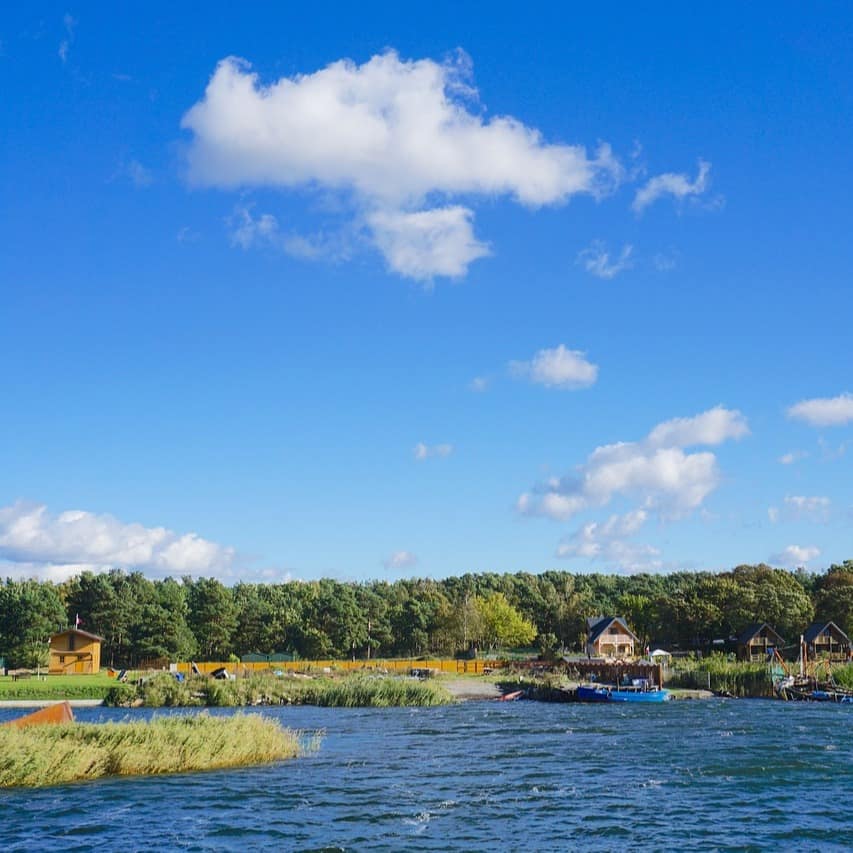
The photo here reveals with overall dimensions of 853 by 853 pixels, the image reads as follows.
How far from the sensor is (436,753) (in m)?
51.7

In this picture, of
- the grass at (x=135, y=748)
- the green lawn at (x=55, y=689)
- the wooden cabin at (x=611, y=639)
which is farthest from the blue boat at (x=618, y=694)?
the grass at (x=135, y=748)

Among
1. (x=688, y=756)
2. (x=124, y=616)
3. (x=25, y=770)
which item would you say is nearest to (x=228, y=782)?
(x=25, y=770)

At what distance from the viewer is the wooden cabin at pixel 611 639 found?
137750 millimetres

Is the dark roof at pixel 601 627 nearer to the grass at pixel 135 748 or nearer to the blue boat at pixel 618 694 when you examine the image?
the blue boat at pixel 618 694

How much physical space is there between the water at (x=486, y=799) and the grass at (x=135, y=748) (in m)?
1.17

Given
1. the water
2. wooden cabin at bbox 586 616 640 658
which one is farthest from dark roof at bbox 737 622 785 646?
the water

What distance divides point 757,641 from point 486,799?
9733 centimetres

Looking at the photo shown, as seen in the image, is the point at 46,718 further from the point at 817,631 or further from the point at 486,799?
the point at 817,631

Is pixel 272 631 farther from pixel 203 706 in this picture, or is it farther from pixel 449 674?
pixel 203 706

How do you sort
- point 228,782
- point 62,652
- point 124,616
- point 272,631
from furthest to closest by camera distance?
point 272,631
point 124,616
point 62,652
point 228,782

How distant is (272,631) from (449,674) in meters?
37.2

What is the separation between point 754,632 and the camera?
124188 mm

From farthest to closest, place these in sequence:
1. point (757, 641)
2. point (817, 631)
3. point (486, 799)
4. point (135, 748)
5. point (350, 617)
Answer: point (350, 617)
point (757, 641)
point (817, 631)
point (135, 748)
point (486, 799)

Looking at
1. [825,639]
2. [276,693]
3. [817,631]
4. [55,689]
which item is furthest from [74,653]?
[825,639]
